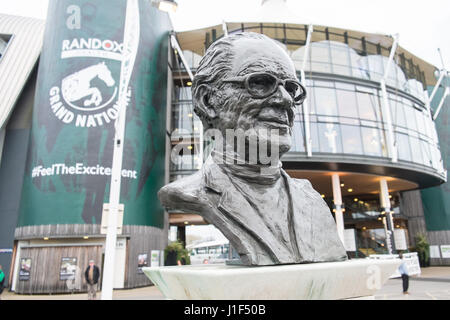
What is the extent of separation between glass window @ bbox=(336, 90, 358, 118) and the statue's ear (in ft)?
54.8

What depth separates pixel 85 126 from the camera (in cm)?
1446

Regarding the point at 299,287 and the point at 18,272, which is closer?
the point at 299,287

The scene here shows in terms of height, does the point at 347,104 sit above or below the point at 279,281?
above

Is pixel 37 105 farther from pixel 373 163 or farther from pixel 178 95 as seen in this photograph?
pixel 373 163

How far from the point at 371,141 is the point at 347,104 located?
8.31 feet

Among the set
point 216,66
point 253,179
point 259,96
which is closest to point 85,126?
point 216,66

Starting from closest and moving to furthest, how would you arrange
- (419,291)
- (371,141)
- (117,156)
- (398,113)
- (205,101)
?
(205,101) → (117,156) → (419,291) → (371,141) → (398,113)

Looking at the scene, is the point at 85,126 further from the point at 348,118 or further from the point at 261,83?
the point at 348,118

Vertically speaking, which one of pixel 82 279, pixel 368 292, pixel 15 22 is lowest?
pixel 82 279

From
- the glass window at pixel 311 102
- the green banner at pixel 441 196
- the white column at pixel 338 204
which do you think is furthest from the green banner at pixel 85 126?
the green banner at pixel 441 196

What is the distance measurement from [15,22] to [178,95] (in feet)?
37.0

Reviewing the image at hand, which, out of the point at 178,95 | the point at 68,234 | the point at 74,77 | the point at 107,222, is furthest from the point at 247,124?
the point at 178,95

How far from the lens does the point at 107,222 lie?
22.8ft

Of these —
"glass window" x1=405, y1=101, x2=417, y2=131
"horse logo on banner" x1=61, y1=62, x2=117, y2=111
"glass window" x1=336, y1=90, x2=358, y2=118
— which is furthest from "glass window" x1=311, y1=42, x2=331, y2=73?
"horse logo on banner" x1=61, y1=62, x2=117, y2=111
